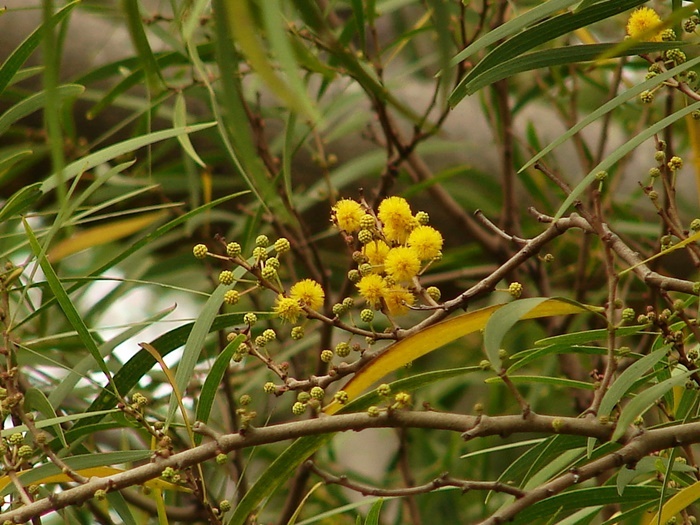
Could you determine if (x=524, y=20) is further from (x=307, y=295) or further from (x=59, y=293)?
(x=59, y=293)

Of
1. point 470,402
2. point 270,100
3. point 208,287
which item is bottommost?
point 470,402

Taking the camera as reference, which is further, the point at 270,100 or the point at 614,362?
the point at 270,100

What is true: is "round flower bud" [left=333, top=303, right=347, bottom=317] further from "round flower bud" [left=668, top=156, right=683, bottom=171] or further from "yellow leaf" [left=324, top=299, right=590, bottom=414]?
"round flower bud" [left=668, top=156, right=683, bottom=171]

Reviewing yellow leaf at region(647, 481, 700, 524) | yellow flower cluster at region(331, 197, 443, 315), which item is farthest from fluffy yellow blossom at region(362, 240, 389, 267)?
yellow leaf at region(647, 481, 700, 524)

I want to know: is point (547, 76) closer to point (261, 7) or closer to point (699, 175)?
point (699, 175)

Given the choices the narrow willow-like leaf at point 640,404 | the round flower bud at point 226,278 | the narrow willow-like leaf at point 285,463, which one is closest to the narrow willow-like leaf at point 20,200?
the round flower bud at point 226,278

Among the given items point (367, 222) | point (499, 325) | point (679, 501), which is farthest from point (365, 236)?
point (679, 501)

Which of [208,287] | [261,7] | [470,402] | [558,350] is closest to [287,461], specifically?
[558,350]
